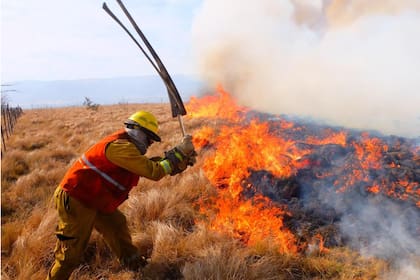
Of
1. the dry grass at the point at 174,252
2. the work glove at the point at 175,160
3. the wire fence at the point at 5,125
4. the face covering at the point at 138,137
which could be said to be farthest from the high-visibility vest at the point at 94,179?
the wire fence at the point at 5,125

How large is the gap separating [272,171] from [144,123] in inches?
116

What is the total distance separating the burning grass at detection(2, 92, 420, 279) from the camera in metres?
3.96

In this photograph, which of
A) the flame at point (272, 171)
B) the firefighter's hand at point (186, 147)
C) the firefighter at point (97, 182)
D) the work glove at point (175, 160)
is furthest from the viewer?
the flame at point (272, 171)

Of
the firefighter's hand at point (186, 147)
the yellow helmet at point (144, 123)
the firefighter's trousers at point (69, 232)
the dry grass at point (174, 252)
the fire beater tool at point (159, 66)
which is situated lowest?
the dry grass at point (174, 252)

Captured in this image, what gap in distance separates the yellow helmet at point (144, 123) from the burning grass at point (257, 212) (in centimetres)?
139

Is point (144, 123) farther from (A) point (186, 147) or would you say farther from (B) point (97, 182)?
(B) point (97, 182)

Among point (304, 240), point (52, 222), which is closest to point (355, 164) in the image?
point (304, 240)

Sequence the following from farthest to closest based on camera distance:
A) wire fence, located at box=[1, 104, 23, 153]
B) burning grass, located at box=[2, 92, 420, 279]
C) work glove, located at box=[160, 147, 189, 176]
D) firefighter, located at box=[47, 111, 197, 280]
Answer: wire fence, located at box=[1, 104, 23, 153], burning grass, located at box=[2, 92, 420, 279], work glove, located at box=[160, 147, 189, 176], firefighter, located at box=[47, 111, 197, 280]

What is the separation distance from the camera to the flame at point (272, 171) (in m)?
4.78

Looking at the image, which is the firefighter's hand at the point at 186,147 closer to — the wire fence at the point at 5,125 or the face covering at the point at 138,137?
the face covering at the point at 138,137

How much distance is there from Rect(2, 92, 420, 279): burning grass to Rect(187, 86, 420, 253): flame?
20mm

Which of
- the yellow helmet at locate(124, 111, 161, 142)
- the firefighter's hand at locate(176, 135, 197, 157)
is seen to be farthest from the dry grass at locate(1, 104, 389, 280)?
the yellow helmet at locate(124, 111, 161, 142)

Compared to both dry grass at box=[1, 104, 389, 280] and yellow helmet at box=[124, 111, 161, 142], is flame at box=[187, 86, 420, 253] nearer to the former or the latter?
dry grass at box=[1, 104, 389, 280]

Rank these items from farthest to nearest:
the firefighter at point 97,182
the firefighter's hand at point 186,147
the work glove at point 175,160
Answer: the firefighter's hand at point 186,147
the work glove at point 175,160
the firefighter at point 97,182
